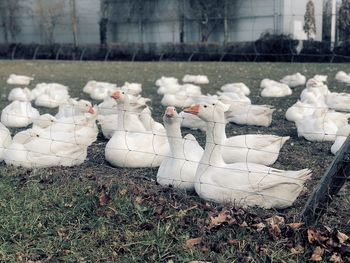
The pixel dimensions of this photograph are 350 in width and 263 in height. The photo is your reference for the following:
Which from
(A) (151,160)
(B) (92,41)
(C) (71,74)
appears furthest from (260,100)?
(B) (92,41)

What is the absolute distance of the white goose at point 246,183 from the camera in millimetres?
3723

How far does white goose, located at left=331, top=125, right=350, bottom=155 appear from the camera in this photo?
16.8 ft

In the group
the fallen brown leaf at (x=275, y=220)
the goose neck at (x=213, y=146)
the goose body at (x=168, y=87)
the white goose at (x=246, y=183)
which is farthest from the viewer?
the goose body at (x=168, y=87)

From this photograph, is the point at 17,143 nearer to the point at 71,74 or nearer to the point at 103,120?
the point at 103,120

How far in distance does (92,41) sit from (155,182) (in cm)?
2311

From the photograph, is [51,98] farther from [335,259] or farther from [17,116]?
[335,259]

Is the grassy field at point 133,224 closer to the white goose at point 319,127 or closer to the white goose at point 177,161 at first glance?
the white goose at point 177,161

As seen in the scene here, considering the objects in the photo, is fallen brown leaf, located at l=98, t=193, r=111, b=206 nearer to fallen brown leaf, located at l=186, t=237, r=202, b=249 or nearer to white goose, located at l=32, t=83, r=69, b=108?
fallen brown leaf, located at l=186, t=237, r=202, b=249

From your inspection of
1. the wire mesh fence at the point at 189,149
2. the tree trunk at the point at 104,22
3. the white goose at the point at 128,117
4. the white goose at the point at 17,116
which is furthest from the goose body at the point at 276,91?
the tree trunk at the point at 104,22

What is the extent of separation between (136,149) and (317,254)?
2256mm

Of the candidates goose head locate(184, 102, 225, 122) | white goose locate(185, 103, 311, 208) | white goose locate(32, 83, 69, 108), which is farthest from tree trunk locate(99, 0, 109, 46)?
white goose locate(185, 103, 311, 208)

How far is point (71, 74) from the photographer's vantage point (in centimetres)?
1591

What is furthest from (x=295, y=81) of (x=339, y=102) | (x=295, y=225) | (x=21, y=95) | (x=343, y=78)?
(x=295, y=225)

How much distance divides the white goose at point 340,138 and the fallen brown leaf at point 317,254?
6.69ft
